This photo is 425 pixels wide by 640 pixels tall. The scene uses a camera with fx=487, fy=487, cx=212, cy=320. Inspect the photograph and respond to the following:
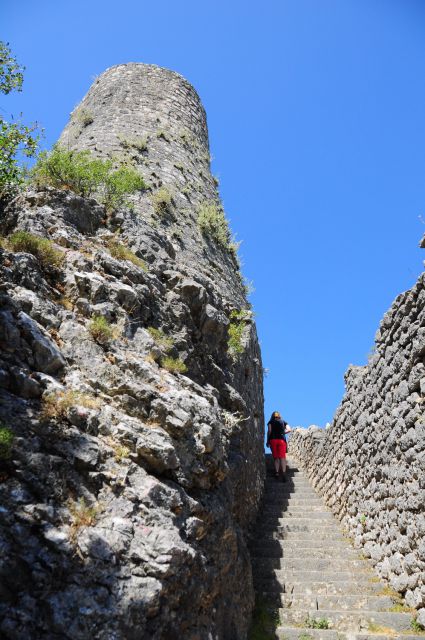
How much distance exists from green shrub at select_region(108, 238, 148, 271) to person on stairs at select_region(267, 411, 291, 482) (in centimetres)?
563

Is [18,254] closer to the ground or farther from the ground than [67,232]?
closer to the ground

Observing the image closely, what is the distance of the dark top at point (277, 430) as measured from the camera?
10875 mm

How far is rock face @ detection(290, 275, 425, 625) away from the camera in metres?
5.70

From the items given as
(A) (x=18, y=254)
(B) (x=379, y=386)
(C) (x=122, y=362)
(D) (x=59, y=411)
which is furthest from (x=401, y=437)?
(A) (x=18, y=254)

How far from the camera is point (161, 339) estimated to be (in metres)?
6.04

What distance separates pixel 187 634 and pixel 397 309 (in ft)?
15.8

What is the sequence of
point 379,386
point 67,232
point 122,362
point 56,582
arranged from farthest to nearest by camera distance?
1. point 379,386
2. point 67,232
3. point 122,362
4. point 56,582

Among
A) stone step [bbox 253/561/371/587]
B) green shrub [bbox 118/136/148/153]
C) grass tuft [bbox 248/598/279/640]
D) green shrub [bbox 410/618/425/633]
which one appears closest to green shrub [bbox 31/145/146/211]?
green shrub [bbox 118/136/148/153]

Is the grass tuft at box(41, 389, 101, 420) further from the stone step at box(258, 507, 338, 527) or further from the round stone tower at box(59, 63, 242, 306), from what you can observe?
the stone step at box(258, 507, 338, 527)

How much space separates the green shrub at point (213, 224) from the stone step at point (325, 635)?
7.19 m

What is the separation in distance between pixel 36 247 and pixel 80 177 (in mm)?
2571

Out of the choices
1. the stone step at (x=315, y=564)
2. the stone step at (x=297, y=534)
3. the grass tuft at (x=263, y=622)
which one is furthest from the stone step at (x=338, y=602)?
the stone step at (x=297, y=534)

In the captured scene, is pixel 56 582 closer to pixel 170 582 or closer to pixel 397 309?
pixel 170 582

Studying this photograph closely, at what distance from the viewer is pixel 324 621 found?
561 centimetres
